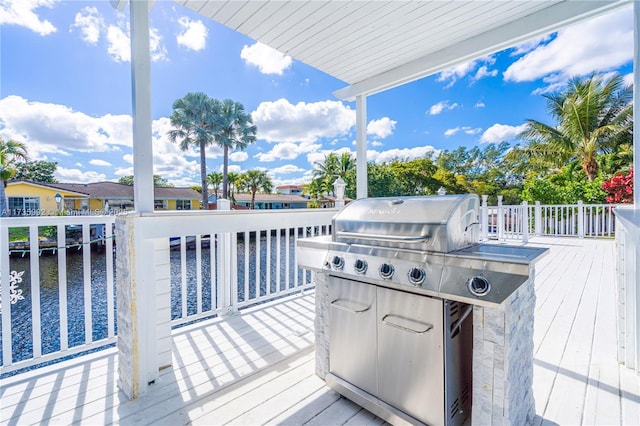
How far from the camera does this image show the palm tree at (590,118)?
40.9 ft

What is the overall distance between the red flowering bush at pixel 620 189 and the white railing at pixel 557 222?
100 inches

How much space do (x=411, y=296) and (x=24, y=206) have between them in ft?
12.4

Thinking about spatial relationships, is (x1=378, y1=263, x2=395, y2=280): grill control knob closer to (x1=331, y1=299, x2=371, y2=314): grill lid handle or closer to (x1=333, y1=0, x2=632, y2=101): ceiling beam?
(x1=331, y1=299, x2=371, y2=314): grill lid handle

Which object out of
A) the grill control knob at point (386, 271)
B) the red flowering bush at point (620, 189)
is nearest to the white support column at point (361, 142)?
the grill control knob at point (386, 271)

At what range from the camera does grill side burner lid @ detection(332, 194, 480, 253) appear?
1.39m

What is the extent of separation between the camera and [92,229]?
252 cm

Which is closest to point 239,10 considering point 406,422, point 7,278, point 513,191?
point 7,278

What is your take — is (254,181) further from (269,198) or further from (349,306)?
(349,306)

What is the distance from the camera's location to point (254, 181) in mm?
26094

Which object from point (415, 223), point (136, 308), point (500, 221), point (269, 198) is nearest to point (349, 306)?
point (415, 223)

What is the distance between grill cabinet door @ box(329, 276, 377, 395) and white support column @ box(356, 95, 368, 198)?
2.44 meters

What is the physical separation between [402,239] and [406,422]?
94cm

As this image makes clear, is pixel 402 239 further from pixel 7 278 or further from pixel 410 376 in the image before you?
pixel 7 278

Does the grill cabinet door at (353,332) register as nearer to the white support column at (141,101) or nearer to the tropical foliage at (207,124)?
the white support column at (141,101)
